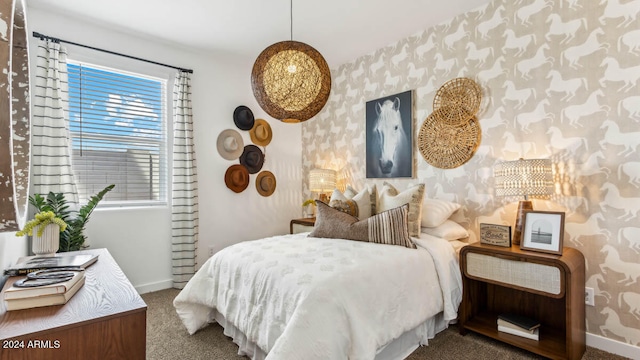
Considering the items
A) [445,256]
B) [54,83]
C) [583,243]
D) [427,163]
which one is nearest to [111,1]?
[54,83]

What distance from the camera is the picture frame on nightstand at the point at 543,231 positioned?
2.06 metres

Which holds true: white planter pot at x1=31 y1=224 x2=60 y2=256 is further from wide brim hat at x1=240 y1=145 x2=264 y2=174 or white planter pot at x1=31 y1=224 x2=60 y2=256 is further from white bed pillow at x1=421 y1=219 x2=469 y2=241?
white bed pillow at x1=421 y1=219 x2=469 y2=241

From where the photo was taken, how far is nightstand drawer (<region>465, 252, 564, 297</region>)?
1.93 m

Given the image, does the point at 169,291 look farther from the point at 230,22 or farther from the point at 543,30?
the point at 543,30

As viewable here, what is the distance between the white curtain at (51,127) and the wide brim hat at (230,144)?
1462mm

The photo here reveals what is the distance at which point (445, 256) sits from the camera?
7.72ft

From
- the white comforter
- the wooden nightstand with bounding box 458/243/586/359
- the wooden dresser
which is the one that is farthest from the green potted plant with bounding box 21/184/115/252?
the wooden nightstand with bounding box 458/243/586/359

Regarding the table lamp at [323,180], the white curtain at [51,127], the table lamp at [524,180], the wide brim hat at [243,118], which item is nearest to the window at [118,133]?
the white curtain at [51,127]

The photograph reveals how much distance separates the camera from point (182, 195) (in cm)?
341

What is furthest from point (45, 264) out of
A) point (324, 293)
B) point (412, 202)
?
point (412, 202)

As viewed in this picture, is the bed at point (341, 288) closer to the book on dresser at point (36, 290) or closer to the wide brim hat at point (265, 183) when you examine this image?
the book on dresser at point (36, 290)

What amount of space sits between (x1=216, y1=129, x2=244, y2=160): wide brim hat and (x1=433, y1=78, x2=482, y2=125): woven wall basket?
7.71 feet

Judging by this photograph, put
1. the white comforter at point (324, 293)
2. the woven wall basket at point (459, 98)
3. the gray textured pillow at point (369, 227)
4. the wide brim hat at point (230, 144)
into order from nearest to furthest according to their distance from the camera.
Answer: the white comforter at point (324, 293) < the gray textured pillow at point (369, 227) < the woven wall basket at point (459, 98) < the wide brim hat at point (230, 144)

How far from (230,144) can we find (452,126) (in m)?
2.52
